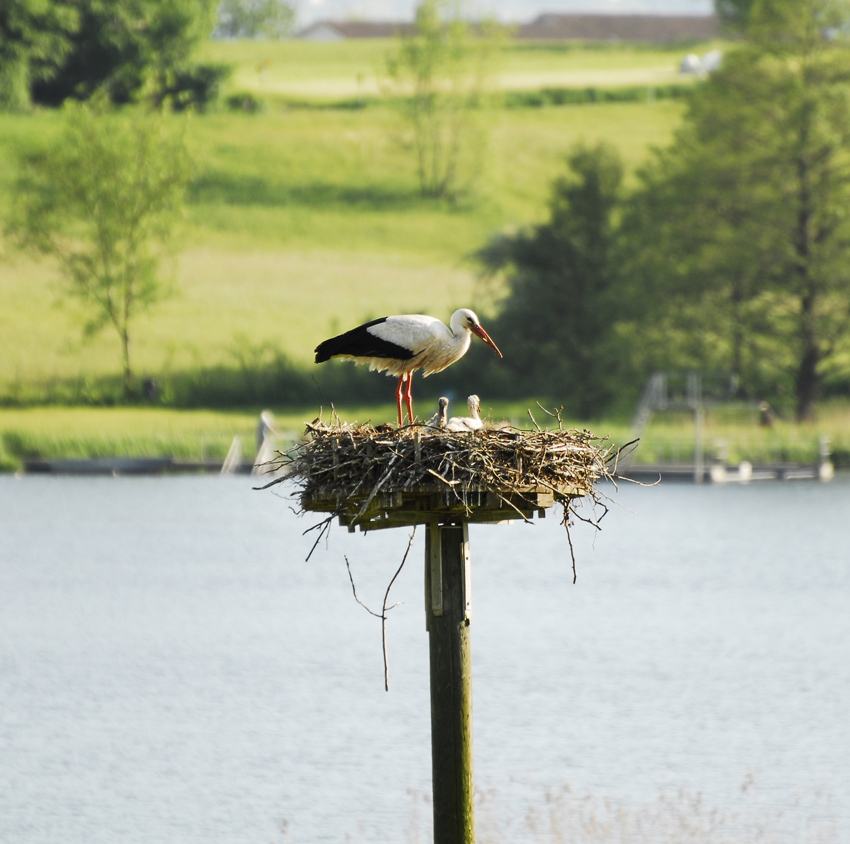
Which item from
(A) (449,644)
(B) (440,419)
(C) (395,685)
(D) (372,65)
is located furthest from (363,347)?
(D) (372,65)

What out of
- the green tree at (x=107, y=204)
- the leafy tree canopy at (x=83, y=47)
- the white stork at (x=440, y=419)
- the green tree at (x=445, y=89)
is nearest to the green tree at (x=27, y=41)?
the leafy tree canopy at (x=83, y=47)

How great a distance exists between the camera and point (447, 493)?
7.87 m

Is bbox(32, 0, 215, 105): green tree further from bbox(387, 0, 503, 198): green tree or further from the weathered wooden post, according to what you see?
the weathered wooden post

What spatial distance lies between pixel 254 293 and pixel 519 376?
12.7 metres

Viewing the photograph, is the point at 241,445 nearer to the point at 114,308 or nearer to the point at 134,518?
the point at 134,518

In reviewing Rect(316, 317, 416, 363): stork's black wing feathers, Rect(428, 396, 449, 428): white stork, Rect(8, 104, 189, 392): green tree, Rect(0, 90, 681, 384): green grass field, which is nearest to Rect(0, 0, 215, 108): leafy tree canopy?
Rect(0, 90, 681, 384): green grass field

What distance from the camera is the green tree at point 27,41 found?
54531 mm

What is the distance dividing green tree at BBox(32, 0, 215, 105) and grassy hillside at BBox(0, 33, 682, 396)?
1.45m

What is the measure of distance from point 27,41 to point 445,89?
54.1ft

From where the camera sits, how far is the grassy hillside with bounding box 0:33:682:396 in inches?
1993

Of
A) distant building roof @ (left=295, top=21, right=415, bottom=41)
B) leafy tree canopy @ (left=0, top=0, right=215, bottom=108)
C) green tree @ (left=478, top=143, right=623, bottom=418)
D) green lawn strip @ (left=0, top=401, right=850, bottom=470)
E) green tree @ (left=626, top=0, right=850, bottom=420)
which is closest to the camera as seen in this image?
green lawn strip @ (left=0, top=401, right=850, bottom=470)

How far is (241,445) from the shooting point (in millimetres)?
40781

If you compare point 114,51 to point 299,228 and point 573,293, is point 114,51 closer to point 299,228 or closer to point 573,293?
point 299,228

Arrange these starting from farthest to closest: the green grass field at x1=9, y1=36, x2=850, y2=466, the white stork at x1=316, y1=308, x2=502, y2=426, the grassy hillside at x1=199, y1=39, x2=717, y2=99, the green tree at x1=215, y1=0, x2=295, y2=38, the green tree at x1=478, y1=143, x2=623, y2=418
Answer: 1. the green tree at x1=215, y1=0, x2=295, y2=38
2. the grassy hillside at x1=199, y1=39, x2=717, y2=99
3. the green grass field at x1=9, y1=36, x2=850, y2=466
4. the green tree at x1=478, y1=143, x2=623, y2=418
5. the white stork at x1=316, y1=308, x2=502, y2=426
